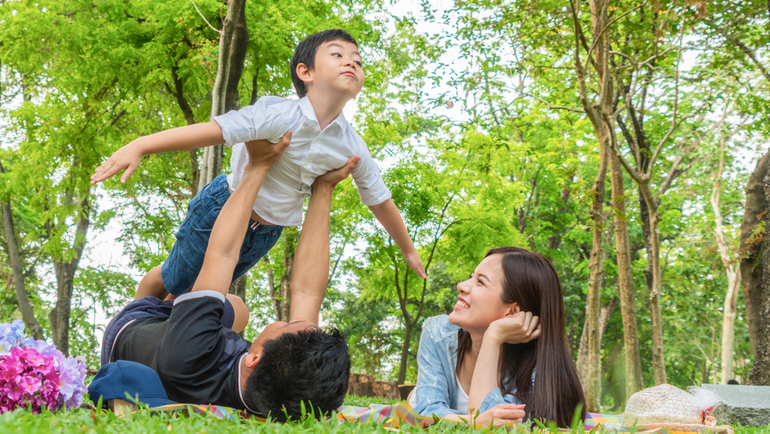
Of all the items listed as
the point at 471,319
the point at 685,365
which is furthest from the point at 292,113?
the point at 685,365

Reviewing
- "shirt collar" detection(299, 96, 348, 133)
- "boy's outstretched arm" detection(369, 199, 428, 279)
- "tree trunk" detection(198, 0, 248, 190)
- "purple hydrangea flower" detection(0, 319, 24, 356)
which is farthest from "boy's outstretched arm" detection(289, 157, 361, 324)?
"tree trunk" detection(198, 0, 248, 190)

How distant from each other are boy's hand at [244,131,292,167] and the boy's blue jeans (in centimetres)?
44

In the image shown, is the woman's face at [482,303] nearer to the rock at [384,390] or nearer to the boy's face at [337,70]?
the boy's face at [337,70]

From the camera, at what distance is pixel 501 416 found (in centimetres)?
207

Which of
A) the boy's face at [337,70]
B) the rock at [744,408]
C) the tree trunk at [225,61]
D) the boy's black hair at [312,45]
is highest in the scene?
the tree trunk at [225,61]

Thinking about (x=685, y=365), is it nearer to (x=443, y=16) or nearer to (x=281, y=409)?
(x=443, y=16)

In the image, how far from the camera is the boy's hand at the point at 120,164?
2.25 metres

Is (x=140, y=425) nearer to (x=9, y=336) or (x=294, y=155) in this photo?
(x=9, y=336)

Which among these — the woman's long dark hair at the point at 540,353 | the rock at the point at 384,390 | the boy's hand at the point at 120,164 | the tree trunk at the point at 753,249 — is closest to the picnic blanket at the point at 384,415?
the woman's long dark hair at the point at 540,353

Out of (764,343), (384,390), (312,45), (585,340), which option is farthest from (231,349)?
(585,340)

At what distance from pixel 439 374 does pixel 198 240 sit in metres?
1.59

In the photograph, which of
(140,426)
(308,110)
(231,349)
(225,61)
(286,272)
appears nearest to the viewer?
(140,426)

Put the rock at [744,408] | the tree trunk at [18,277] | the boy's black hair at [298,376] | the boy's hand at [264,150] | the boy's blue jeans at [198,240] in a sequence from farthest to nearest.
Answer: the tree trunk at [18,277], the rock at [744,408], the boy's blue jeans at [198,240], the boy's hand at [264,150], the boy's black hair at [298,376]

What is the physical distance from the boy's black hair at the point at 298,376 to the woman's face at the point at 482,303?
0.72m
